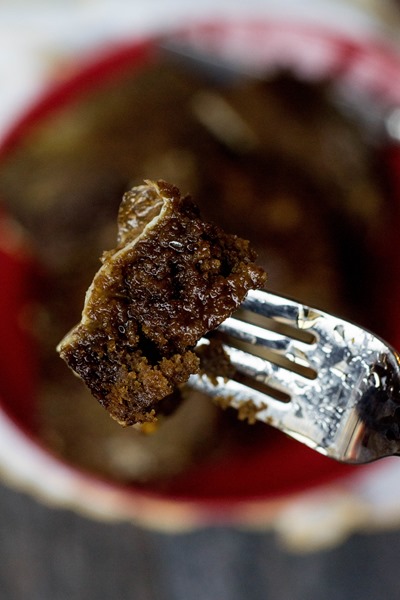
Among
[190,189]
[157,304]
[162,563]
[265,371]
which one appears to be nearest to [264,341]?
[265,371]

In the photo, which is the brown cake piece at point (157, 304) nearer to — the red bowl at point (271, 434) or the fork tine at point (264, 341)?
the fork tine at point (264, 341)

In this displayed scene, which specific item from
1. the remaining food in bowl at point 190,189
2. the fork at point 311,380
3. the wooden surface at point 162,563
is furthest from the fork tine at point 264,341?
the wooden surface at point 162,563

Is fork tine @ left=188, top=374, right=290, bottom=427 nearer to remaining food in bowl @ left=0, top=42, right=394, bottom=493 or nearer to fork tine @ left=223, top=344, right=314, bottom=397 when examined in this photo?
fork tine @ left=223, top=344, right=314, bottom=397

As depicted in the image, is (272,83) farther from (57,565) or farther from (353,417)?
(57,565)

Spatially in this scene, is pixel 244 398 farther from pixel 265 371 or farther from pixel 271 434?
pixel 271 434

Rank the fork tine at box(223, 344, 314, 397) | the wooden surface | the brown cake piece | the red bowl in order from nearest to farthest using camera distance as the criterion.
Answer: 1. the brown cake piece
2. the fork tine at box(223, 344, 314, 397)
3. the red bowl
4. the wooden surface

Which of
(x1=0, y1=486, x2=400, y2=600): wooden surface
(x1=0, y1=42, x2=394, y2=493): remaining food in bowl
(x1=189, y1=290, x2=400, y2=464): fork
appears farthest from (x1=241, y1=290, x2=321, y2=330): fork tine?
(x1=0, y1=486, x2=400, y2=600): wooden surface
